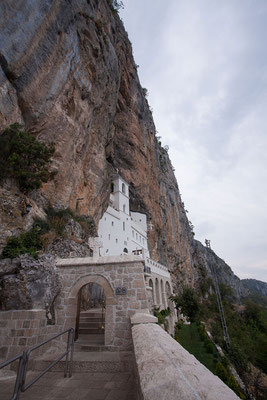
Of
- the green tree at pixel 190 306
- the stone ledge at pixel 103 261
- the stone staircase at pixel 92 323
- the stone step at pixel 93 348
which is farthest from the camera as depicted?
the green tree at pixel 190 306

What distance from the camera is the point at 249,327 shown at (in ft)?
121

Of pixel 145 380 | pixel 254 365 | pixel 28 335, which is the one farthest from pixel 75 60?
pixel 254 365

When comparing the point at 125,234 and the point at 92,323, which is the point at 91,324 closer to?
the point at 92,323

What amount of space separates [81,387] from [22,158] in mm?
8624

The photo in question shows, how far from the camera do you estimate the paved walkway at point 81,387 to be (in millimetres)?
3461

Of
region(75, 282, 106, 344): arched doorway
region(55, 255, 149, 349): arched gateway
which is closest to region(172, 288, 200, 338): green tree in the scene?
region(75, 282, 106, 344): arched doorway

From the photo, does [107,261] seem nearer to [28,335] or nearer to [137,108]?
[28,335]

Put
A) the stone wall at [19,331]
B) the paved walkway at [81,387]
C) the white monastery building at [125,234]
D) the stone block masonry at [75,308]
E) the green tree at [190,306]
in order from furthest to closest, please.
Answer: the white monastery building at [125,234], the green tree at [190,306], the stone block masonry at [75,308], the stone wall at [19,331], the paved walkway at [81,387]

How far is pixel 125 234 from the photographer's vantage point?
1061 inches

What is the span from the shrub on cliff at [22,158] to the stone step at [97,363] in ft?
22.6

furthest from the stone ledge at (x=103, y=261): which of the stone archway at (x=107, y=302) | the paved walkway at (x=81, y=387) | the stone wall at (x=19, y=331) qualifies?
the paved walkway at (x=81, y=387)

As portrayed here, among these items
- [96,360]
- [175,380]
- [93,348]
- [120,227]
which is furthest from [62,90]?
[120,227]

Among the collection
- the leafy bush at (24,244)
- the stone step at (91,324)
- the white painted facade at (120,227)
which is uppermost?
the white painted facade at (120,227)

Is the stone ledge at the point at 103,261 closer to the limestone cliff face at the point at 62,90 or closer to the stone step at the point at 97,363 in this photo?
the stone step at the point at 97,363
